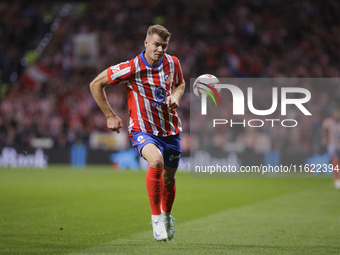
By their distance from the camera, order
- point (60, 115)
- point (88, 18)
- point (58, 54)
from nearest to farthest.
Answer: point (60, 115) → point (58, 54) → point (88, 18)

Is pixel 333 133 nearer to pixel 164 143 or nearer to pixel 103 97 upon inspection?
pixel 164 143

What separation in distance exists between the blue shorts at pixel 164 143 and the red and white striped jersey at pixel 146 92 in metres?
0.05

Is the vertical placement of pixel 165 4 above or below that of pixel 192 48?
above

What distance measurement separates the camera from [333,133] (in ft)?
40.8

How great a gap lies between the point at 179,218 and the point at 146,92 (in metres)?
2.68

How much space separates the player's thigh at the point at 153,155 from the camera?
491 cm

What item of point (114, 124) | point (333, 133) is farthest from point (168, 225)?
point (333, 133)

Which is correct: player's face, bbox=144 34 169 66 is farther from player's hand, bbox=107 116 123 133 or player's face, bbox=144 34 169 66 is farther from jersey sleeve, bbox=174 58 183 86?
player's hand, bbox=107 116 123 133

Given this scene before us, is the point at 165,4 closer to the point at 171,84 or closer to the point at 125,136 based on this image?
the point at 125,136

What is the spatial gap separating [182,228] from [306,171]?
1127 centimetres

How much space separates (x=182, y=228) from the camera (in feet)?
20.8

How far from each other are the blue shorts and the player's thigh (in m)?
0.06

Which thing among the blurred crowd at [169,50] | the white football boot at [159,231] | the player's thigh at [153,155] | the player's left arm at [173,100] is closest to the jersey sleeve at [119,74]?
the player's left arm at [173,100]

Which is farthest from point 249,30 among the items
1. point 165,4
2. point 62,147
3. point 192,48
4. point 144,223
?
point 144,223
